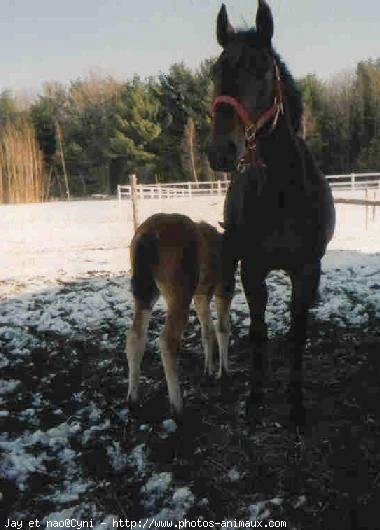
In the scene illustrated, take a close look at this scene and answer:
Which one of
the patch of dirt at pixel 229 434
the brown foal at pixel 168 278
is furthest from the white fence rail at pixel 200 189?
the brown foal at pixel 168 278

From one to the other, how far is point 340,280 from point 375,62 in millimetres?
43486

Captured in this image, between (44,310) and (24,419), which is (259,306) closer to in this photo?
(24,419)

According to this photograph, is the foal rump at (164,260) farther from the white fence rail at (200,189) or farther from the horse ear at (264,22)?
the white fence rail at (200,189)

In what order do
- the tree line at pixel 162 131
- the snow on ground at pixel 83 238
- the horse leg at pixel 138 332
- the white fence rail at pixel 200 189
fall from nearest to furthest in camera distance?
the horse leg at pixel 138 332 < the snow on ground at pixel 83 238 < the white fence rail at pixel 200 189 < the tree line at pixel 162 131

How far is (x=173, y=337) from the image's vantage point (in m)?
3.26

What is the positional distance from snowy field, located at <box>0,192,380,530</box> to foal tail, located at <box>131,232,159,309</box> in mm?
846

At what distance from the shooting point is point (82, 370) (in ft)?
14.0

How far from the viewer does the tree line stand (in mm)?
38156

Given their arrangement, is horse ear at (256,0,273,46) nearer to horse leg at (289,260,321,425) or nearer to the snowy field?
horse leg at (289,260,321,425)

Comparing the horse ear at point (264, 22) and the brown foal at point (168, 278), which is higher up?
the horse ear at point (264, 22)

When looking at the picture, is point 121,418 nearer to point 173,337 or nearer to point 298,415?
point 173,337

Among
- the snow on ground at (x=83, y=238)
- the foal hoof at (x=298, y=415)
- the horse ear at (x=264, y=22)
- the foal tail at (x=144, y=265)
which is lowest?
the foal hoof at (x=298, y=415)

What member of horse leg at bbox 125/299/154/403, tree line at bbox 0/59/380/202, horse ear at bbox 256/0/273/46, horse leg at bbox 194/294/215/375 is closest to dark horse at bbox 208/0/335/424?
horse ear at bbox 256/0/273/46

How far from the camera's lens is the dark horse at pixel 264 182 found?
2.63 meters
